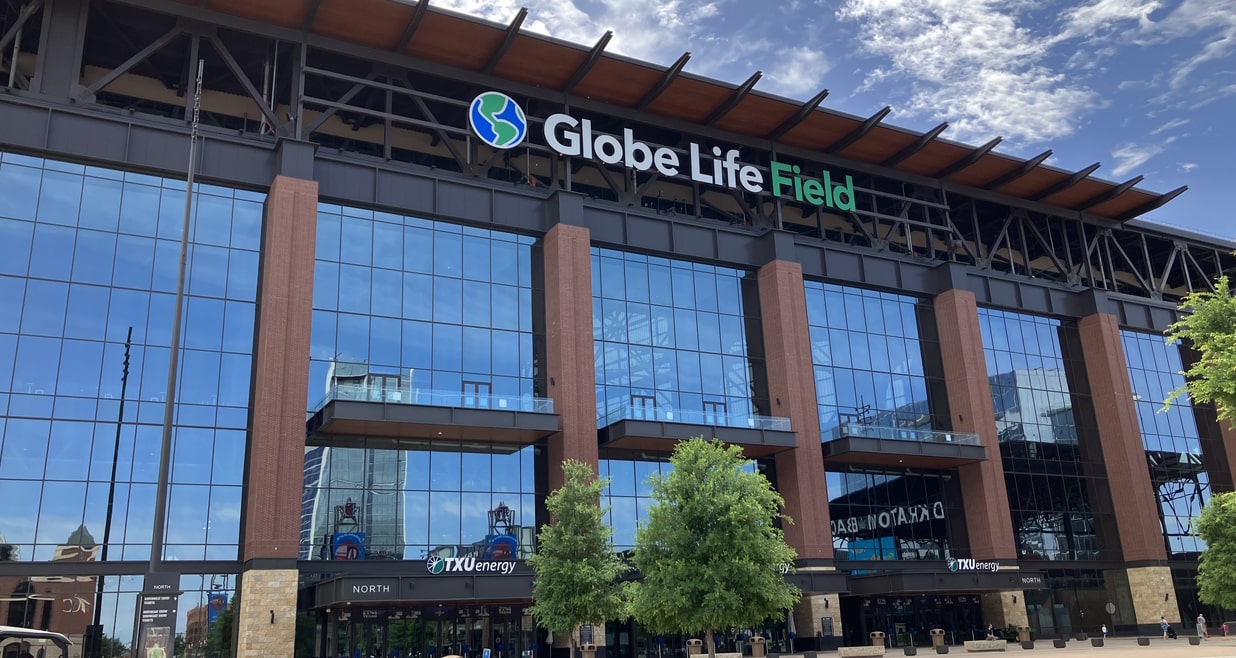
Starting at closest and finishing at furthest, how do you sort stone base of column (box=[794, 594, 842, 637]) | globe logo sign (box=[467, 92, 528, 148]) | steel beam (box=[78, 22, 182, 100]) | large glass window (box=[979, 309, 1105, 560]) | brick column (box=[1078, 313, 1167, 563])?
steel beam (box=[78, 22, 182, 100]), stone base of column (box=[794, 594, 842, 637]), globe logo sign (box=[467, 92, 528, 148]), large glass window (box=[979, 309, 1105, 560]), brick column (box=[1078, 313, 1167, 563])

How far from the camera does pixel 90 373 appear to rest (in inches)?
1470

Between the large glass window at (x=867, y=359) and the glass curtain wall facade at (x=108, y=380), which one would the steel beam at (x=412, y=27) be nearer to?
the glass curtain wall facade at (x=108, y=380)

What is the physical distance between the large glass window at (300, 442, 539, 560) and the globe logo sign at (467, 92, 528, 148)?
598 inches

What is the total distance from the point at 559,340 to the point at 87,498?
66.5 ft

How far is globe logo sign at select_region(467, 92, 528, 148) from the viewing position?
47156mm

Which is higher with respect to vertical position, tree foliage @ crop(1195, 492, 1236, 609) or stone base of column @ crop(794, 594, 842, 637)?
tree foliage @ crop(1195, 492, 1236, 609)

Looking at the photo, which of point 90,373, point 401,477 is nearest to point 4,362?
point 90,373

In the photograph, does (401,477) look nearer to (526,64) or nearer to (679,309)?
(679,309)

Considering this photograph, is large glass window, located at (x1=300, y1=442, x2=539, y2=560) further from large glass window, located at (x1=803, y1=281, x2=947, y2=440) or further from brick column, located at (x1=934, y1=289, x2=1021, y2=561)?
brick column, located at (x1=934, y1=289, x2=1021, y2=561)

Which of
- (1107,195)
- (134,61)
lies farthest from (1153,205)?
(134,61)

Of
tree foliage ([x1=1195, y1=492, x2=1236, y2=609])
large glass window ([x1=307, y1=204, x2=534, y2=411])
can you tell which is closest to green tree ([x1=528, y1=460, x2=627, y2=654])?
large glass window ([x1=307, y1=204, x2=534, y2=411])

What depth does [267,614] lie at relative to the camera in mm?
36031

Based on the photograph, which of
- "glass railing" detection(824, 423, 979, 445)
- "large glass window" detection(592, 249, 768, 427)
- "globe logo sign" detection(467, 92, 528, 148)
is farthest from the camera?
"glass railing" detection(824, 423, 979, 445)

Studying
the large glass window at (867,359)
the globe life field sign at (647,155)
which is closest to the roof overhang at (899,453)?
the large glass window at (867,359)
